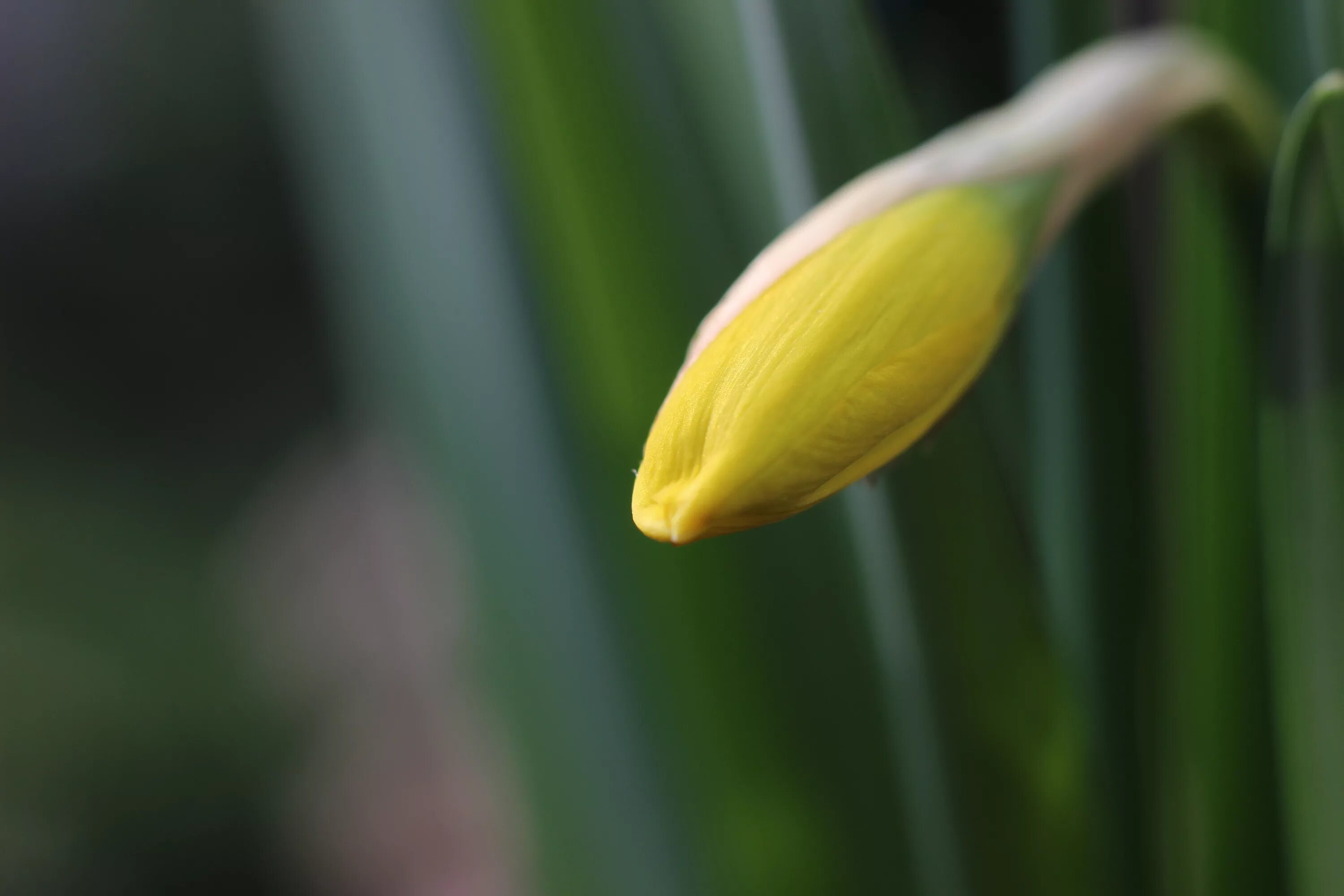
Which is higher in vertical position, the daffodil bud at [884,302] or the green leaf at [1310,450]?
the daffodil bud at [884,302]

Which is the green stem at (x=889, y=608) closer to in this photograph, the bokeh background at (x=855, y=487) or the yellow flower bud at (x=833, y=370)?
the bokeh background at (x=855, y=487)

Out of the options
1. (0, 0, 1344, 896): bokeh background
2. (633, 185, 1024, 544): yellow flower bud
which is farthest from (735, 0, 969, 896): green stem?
(633, 185, 1024, 544): yellow flower bud

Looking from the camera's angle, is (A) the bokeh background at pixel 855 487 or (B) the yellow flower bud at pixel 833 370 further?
(A) the bokeh background at pixel 855 487

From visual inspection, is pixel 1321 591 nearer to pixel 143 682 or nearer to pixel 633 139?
pixel 633 139

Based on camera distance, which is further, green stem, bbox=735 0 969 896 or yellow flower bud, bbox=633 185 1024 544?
green stem, bbox=735 0 969 896

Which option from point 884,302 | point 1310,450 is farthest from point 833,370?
point 1310,450

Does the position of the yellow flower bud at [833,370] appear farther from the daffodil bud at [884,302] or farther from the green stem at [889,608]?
the green stem at [889,608]

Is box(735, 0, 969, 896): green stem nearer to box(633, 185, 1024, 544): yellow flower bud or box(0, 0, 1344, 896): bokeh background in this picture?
box(0, 0, 1344, 896): bokeh background

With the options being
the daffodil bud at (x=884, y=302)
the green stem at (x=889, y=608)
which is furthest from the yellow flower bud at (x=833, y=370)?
the green stem at (x=889, y=608)
